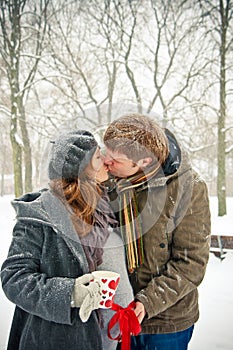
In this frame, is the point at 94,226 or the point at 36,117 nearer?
the point at 94,226

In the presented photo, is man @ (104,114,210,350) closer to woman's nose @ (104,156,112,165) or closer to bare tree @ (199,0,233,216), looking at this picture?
woman's nose @ (104,156,112,165)

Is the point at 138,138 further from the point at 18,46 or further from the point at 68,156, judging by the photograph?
the point at 18,46

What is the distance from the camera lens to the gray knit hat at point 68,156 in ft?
4.83

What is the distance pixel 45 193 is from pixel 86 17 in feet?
36.6

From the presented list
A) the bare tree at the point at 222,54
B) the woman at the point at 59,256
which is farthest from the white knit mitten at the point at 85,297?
the bare tree at the point at 222,54

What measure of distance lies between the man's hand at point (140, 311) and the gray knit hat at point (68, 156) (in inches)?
26.7

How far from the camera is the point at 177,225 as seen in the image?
5.54ft

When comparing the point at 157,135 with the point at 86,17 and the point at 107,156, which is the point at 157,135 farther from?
the point at 86,17

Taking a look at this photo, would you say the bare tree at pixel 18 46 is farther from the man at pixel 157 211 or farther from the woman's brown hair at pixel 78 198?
the woman's brown hair at pixel 78 198

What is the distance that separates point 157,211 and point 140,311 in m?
0.47

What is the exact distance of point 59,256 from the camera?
143 centimetres

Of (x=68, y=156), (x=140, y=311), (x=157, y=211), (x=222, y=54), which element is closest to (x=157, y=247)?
(x=157, y=211)

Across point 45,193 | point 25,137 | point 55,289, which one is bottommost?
point 55,289

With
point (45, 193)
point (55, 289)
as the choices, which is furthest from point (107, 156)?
point (55, 289)
